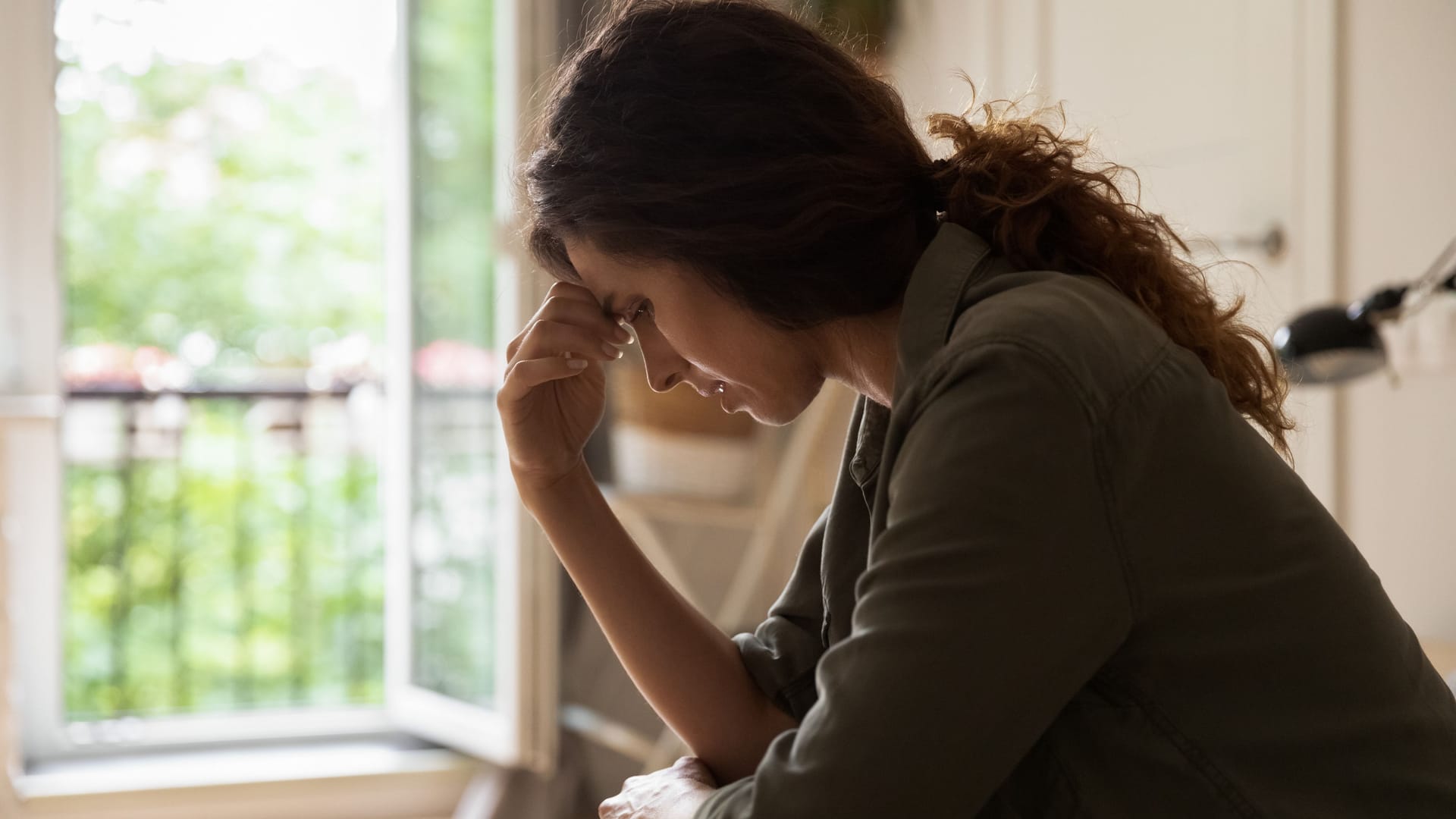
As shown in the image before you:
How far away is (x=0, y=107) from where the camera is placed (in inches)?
108

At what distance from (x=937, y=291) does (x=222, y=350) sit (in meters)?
5.40

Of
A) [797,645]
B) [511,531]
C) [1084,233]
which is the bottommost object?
[511,531]

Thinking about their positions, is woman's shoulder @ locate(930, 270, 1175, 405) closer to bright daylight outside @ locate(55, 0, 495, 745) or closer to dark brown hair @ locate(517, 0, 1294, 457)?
dark brown hair @ locate(517, 0, 1294, 457)

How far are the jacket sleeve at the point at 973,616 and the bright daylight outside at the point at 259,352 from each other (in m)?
2.34

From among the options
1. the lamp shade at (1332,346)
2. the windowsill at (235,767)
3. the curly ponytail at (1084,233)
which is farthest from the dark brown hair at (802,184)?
the windowsill at (235,767)

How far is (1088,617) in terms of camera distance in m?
0.64

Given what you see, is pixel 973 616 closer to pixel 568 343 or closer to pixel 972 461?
pixel 972 461

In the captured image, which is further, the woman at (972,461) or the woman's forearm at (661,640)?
the woman's forearm at (661,640)

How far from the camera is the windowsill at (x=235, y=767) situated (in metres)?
2.86

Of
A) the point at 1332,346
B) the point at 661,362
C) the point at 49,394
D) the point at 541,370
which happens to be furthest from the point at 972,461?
the point at 49,394

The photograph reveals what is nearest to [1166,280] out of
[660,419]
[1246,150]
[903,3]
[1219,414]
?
[1219,414]

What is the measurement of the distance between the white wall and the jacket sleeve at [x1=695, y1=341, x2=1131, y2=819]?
3.96 ft

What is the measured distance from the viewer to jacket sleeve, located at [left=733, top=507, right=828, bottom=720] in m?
1.07

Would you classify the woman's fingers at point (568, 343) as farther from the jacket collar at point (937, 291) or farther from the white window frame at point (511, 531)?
the white window frame at point (511, 531)
